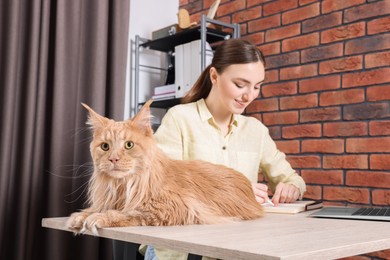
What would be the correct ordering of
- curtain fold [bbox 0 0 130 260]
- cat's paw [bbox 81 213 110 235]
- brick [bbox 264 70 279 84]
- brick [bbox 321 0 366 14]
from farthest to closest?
brick [bbox 264 70 279 84], brick [bbox 321 0 366 14], curtain fold [bbox 0 0 130 260], cat's paw [bbox 81 213 110 235]

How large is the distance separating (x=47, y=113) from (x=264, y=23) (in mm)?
1324

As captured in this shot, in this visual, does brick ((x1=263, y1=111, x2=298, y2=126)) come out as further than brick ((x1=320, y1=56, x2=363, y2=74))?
Yes

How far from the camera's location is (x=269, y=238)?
0.85m

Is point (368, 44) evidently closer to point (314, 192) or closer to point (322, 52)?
point (322, 52)

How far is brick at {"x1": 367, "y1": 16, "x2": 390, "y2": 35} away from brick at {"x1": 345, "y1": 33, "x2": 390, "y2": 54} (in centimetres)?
2

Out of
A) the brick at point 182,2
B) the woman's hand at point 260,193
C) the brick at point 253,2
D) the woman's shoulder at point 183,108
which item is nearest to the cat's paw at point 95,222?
the woman's hand at point 260,193

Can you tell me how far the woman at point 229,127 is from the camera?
1540 mm

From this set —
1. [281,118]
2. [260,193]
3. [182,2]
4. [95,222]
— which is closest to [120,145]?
[95,222]

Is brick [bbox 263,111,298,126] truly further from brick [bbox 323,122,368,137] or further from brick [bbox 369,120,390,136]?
brick [bbox 369,120,390,136]

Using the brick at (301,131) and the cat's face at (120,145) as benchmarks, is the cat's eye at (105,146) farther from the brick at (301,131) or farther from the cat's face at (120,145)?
the brick at (301,131)

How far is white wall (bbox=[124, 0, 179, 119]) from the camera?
2.78 m

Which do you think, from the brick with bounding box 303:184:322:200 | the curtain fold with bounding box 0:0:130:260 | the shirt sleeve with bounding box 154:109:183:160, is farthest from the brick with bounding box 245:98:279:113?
the shirt sleeve with bounding box 154:109:183:160

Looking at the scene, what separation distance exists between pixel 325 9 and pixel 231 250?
1.81 m

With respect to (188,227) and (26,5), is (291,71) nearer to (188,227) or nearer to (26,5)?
(26,5)
